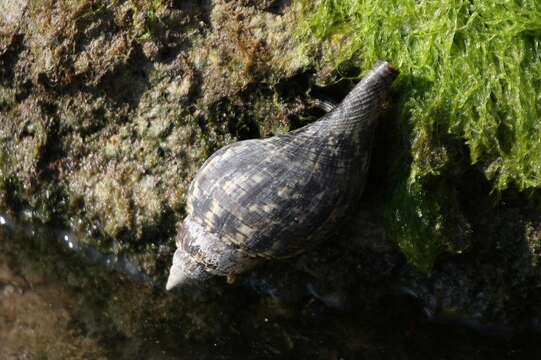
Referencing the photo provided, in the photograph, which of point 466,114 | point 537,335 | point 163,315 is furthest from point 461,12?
point 163,315

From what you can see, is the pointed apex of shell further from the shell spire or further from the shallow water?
the shell spire

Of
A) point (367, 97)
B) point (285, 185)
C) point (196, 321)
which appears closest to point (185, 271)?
point (196, 321)

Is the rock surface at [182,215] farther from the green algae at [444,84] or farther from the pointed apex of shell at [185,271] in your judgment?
the pointed apex of shell at [185,271]

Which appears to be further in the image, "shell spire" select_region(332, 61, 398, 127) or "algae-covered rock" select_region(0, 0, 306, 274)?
"algae-covered rock" select_region(0, 0, 306, 274)

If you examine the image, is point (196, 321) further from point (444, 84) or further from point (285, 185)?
point (444, 84)

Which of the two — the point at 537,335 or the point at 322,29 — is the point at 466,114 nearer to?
the point at 322,29

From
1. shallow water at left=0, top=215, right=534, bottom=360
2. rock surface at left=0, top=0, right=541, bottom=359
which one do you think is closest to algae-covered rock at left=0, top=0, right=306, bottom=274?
rock surface at left=0, top=0, right=541, bottom=359
